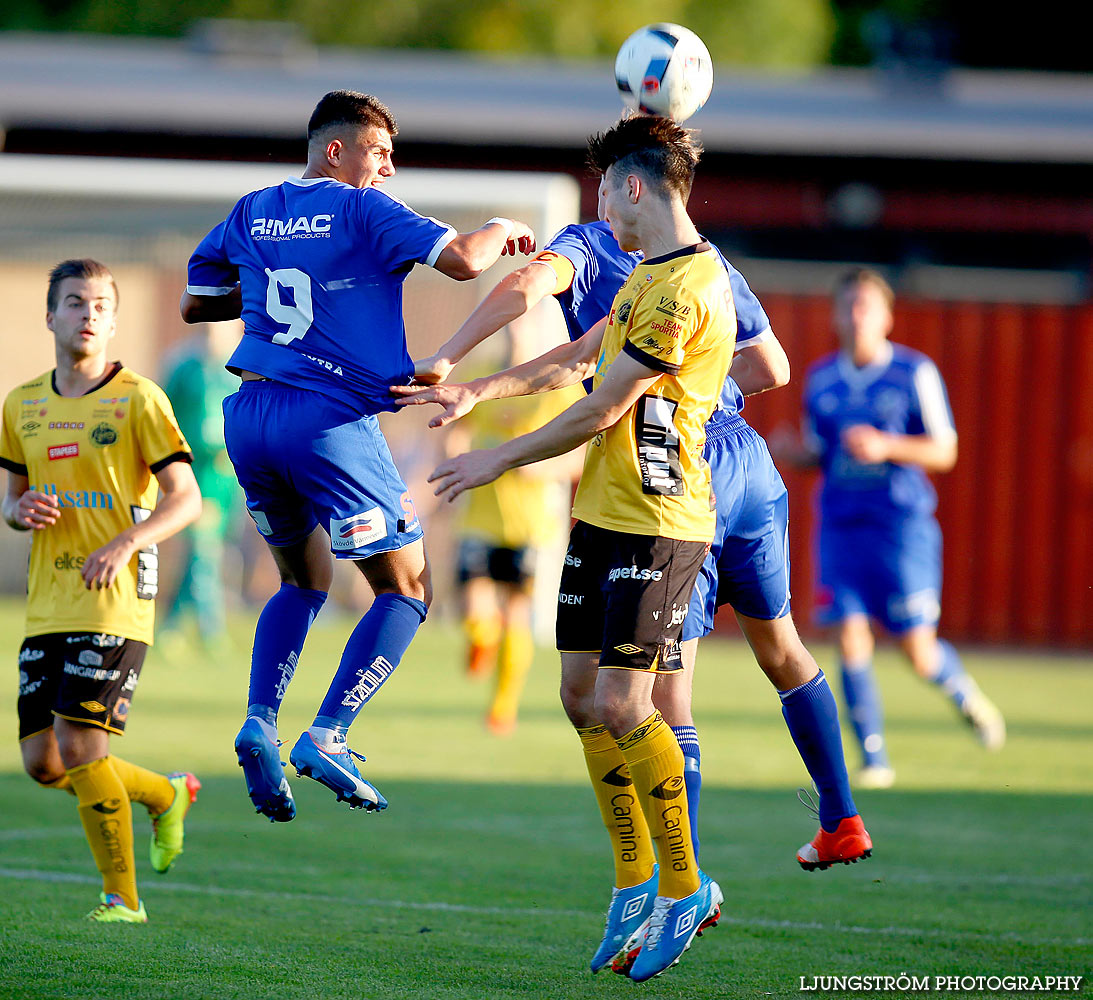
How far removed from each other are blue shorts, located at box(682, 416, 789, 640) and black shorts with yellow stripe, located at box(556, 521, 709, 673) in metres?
0.39

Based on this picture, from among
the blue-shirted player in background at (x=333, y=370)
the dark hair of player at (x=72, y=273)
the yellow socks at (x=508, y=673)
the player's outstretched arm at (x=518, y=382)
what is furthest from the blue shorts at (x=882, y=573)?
the dark hair of player at (x=72, y=273)

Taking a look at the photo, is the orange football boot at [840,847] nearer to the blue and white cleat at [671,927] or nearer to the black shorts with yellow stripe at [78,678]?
the blue and white cleat at [671,927]

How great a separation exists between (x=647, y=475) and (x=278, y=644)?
141 centimetres

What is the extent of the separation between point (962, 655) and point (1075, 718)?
5059 millimetres

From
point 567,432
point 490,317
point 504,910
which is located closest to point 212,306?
point 490,317

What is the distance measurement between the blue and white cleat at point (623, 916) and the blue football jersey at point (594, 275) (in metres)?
1.55

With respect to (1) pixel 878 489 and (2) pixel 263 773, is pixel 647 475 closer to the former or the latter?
(2) pixel 263 773

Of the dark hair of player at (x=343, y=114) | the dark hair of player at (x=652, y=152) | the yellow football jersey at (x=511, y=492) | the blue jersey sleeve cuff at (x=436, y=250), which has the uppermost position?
the dark hair of player at (x=343, y=114)

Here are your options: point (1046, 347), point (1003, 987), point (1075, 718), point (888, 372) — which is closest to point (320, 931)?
point (1003, 987)

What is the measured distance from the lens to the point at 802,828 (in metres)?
7.10

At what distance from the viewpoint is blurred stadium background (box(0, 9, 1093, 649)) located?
1503cm

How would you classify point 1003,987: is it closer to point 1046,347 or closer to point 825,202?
point 1046,347

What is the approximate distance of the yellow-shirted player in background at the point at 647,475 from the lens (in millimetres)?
4367

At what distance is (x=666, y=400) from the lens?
176 inches
